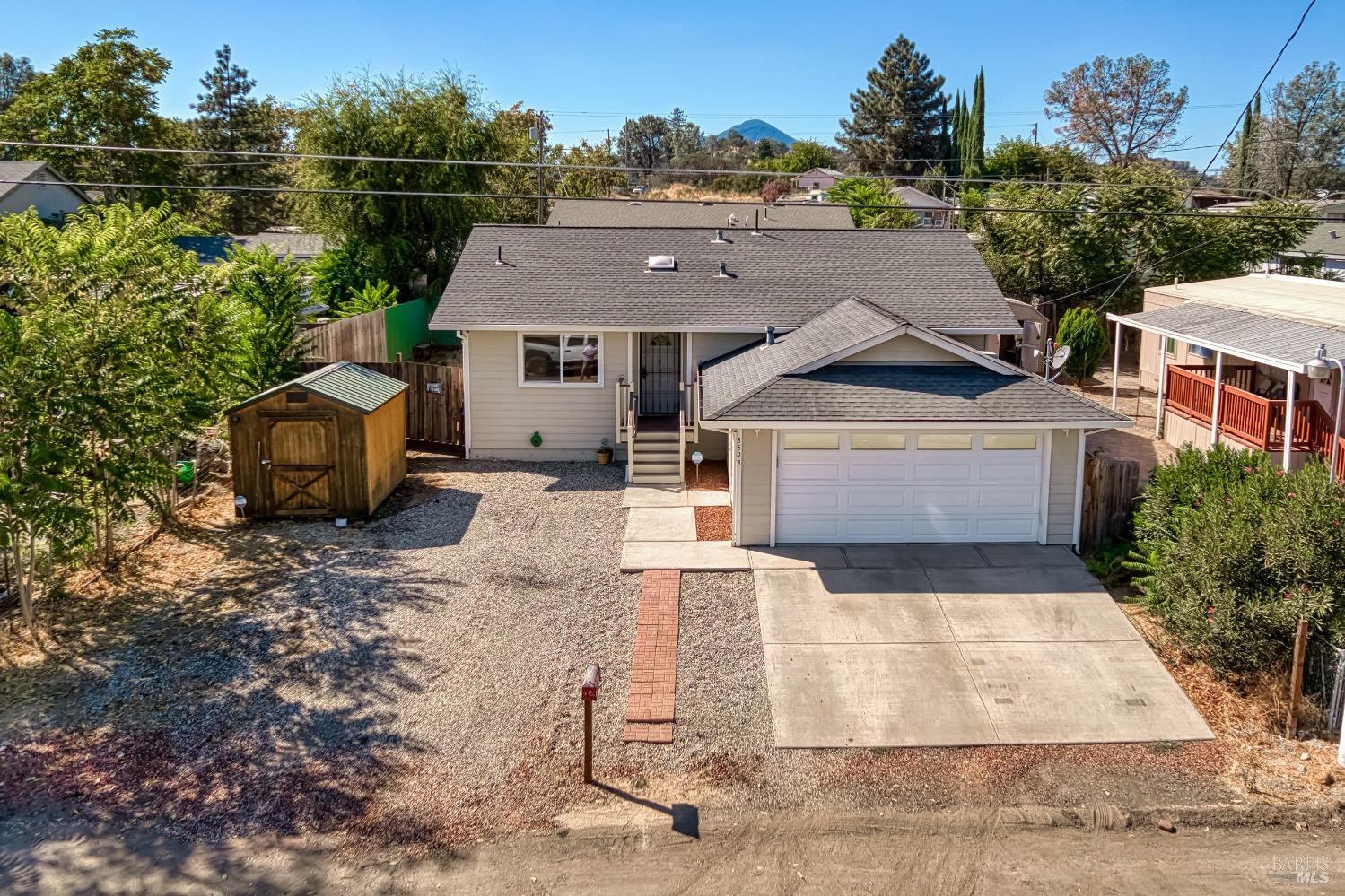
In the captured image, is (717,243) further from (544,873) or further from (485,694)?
(544,873)

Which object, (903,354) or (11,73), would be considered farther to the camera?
(11,73)

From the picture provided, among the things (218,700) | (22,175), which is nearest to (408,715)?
(218,700)

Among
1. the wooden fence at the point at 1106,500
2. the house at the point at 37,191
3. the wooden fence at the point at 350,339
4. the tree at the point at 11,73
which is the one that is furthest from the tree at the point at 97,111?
the tree at the point at 11,73

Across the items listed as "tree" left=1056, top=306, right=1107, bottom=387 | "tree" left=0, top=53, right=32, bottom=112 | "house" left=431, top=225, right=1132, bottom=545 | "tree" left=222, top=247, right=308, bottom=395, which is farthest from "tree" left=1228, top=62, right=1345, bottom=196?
"tree" left=0, top=53, right=32, bottom=112

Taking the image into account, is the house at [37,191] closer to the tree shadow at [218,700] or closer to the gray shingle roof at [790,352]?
the tree shadow at [218,700]

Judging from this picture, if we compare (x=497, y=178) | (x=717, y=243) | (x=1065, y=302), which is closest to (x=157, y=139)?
(x=497, y=178)

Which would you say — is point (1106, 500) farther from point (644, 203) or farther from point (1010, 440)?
point (644, 203)

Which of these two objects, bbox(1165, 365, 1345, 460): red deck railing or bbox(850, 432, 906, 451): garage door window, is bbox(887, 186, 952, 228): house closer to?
bbox(1165, 365, 1345, 460): red deck railing
